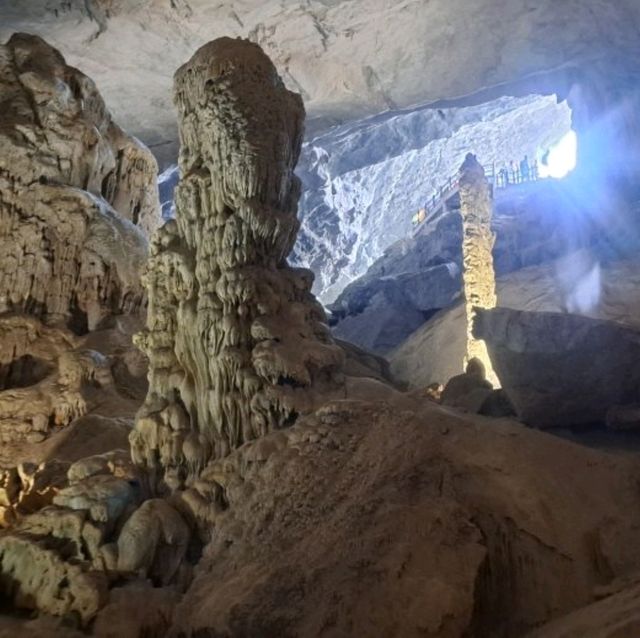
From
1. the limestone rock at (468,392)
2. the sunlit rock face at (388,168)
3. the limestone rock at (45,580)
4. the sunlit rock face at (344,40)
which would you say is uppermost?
the sunlit rock face at (388,168)

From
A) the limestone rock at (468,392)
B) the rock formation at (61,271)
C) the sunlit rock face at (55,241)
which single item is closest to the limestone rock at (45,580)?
the rock formation at (61,271)

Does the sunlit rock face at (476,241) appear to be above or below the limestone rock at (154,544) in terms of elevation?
above

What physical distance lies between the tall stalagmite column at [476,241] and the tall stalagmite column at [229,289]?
9268 mm

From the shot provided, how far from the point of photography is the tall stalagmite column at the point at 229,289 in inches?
217

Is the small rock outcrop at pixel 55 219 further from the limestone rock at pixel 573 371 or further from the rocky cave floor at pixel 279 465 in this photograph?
the limestone rock at pixel 573 371

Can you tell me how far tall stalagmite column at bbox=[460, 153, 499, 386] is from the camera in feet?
49.6

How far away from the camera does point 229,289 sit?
581cm

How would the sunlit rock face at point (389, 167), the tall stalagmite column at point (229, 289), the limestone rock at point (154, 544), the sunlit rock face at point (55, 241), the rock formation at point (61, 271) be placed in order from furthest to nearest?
the sunlit rock face at point (389, 167), the sunlit rock face at point (55, 241), the rock formation at point (61, 271), the tall stalagmite column at point (229, 289), the limestone rock at point (154, 544)

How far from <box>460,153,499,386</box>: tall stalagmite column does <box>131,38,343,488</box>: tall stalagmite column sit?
927cm

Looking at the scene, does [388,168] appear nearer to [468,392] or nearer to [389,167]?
[389,167]

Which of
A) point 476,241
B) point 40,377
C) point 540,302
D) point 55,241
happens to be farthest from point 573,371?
point 540,302

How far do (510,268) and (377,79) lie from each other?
8.31m

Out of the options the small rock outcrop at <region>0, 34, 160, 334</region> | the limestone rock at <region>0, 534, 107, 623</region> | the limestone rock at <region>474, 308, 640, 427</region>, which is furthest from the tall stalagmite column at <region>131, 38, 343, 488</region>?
the small rock outcrop at <region>0, 34, 160, 334</region>

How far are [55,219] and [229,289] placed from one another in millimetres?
7183
